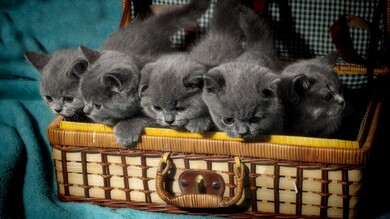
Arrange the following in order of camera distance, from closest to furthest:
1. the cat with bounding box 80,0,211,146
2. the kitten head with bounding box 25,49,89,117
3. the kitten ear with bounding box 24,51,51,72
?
the cat with bounding box 80,0,211,146, the kitten head with bounding box 25,49,89,117, the kitten ear with bounding box 24,51,51,72

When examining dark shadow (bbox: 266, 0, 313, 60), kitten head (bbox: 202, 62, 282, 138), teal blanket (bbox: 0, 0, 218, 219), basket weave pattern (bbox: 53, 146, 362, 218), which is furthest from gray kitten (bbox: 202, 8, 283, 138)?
teal blanket (bbox: 0, 0, 218, 219)

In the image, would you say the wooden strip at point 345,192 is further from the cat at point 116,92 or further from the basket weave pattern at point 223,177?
the cat at point 116,92

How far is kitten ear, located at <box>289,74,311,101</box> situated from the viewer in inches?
47.8

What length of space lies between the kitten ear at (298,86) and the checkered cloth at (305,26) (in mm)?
638

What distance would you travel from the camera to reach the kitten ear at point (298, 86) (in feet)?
3.98

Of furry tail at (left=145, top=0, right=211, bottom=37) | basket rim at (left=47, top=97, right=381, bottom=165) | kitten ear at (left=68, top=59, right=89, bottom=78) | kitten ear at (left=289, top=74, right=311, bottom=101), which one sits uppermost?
furry tail at (left=145, top=0, right=211, bottom=37)

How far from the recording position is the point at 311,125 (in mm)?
1296

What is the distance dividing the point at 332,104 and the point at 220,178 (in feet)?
1.32

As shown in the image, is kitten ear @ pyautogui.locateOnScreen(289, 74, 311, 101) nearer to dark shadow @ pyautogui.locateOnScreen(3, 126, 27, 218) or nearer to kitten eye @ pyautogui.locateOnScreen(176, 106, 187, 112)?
kitten eye @ pyautogui.locateOnScreen(176, 106, 187, 112)

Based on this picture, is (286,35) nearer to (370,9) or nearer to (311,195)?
(370,9)

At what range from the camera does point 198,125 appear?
1205 millimetres

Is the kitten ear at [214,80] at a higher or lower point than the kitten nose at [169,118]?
higher

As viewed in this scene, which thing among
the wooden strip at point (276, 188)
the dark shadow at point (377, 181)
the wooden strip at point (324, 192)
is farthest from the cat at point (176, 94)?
A: the dark shadow at point (377, 181)

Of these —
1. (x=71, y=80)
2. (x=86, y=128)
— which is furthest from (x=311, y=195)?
(x=71, y=80)
